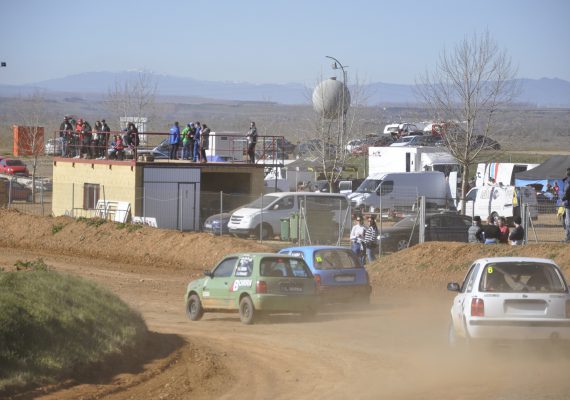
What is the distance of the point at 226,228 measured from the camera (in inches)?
1411

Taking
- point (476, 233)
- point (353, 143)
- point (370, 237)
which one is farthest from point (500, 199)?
point (353, 143)

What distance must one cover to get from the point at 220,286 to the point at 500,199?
27.3 metres

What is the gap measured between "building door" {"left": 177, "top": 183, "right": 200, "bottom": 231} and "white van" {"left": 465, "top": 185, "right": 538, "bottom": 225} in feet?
40.9

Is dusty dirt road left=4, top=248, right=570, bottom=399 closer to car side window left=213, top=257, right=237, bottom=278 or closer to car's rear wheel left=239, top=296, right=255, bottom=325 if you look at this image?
car's rear wheel left=239, top=296, right=255, bottom=325

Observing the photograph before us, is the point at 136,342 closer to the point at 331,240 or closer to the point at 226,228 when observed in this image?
the point at 331,240

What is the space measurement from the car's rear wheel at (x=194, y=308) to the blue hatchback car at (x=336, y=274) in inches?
98.6

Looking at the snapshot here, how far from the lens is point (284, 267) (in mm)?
19188

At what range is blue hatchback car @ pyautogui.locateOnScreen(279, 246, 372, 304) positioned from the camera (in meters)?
20.7

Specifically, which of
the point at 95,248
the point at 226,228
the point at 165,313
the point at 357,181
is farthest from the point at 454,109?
the point at 165,313

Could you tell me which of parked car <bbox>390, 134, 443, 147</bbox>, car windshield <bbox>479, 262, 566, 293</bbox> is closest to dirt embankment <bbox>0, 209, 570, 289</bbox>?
car windshield <bbox>479, 262, 566, 293</bbox>

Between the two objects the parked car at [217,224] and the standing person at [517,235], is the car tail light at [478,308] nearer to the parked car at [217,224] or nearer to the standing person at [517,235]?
the standing person at [517,235]

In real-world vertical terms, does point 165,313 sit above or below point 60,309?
below

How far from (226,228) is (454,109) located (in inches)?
609

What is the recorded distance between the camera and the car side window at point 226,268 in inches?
768
